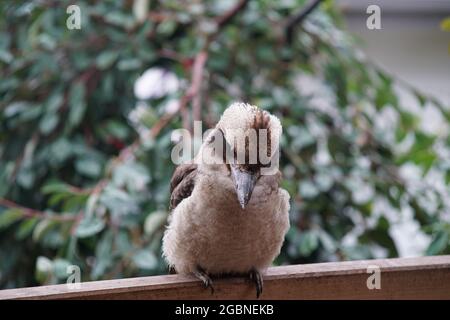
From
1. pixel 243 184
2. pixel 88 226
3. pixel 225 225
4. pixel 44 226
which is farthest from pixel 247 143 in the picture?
pixel 44 226

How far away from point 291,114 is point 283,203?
70 cm

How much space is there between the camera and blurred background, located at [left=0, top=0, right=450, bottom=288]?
5.20 ft

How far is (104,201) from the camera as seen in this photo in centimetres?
143

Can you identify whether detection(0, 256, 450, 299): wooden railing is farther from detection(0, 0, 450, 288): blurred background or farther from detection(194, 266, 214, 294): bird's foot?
detection(0, 0, 450, 288): blurred background

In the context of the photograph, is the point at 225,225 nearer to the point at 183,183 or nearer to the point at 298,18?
the point at 183,183

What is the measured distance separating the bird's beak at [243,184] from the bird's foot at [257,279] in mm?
201

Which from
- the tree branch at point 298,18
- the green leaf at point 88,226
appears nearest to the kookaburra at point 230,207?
the green leaf at point 88,226

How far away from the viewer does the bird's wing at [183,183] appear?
1.18 m

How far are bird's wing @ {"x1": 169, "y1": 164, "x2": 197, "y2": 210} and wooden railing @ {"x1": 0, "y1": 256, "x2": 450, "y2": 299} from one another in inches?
5.9

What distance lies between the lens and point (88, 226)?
1.42m

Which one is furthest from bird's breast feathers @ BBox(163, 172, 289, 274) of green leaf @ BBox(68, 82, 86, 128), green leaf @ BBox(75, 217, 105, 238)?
green leaf @ BBox(68, 82, 86, 128)
